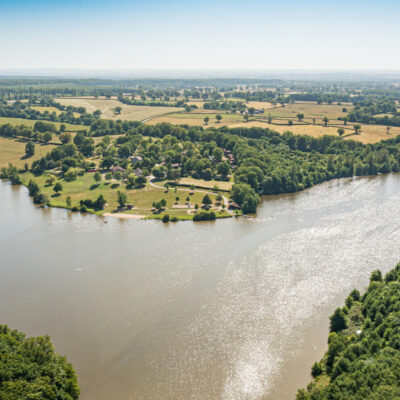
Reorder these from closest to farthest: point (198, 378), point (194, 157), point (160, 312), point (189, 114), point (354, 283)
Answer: point (198, 378)
point (160, 312)
point (354, 283)
point (194, 157)
point (189, 114)

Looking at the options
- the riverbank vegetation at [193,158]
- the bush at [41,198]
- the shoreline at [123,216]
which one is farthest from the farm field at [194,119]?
the shoreline at [123,216]

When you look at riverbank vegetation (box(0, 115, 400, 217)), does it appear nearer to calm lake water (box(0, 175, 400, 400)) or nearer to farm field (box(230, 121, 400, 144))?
farm field (box(230, 121, 400, 144))

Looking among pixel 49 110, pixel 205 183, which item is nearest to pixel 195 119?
pixel 49 110

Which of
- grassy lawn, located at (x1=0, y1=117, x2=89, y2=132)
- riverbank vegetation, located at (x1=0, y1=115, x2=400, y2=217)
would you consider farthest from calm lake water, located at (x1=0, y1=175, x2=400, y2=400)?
grassy lawn, located at (x1=0, y1=117, x2=89, y2=132)

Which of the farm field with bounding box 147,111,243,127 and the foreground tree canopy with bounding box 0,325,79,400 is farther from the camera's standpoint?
the farm field with bounding box 147,111,243,127

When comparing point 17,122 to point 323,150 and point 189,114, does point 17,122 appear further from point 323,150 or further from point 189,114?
point 323,150

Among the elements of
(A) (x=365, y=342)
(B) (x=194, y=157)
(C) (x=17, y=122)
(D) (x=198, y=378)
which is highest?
(C) (x=17, y=122)

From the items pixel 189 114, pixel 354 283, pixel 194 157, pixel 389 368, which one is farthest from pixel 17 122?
pixel 389 368
